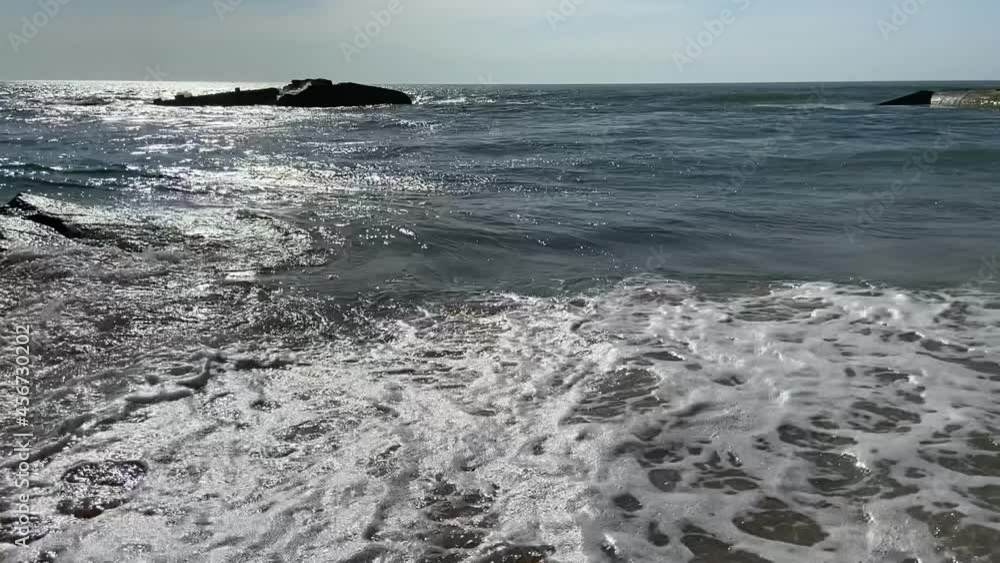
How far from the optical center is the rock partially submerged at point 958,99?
105 feet

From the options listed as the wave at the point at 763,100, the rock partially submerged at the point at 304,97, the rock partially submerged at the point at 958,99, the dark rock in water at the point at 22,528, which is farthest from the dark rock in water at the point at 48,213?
the wave at the point at 763,100

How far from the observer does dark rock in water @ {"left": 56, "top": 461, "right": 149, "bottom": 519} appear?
308cm

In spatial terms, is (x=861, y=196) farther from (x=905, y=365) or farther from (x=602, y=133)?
(x=602, y=133)

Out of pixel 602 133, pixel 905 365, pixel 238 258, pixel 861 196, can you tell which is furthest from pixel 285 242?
pixel 602 133

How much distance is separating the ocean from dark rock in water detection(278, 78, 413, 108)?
40.6 metres

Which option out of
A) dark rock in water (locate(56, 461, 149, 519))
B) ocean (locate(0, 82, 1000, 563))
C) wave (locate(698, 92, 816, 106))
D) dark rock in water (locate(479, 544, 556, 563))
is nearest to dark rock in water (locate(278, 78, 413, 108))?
wave (locate(698, 92, 816, 106))

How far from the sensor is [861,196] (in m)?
12.1

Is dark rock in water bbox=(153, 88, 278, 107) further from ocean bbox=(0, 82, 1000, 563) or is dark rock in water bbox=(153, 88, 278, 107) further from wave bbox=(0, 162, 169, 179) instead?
ocean bbox=(0, 82, 1000, 563)

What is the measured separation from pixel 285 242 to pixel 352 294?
90.7 inches

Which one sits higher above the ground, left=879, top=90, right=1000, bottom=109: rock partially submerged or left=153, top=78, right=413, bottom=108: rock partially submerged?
left=153, top=78, right=413, bottom=108: rock partially submerged

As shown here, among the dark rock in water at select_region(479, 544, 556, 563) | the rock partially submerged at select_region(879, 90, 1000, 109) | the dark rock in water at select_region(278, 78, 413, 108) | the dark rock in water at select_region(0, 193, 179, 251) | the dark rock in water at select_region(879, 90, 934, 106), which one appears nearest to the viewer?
the dark rock in water at select_region(479, 544, 556, 563)

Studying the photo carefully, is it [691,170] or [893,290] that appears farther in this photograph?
[691,170]

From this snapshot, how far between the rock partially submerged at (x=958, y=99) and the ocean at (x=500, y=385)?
27.1m

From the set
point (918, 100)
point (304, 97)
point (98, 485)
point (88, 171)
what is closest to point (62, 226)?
point (98, 485)
